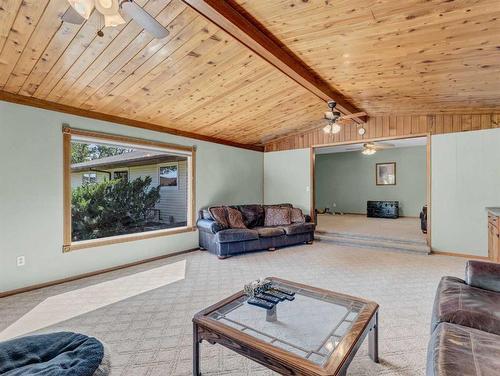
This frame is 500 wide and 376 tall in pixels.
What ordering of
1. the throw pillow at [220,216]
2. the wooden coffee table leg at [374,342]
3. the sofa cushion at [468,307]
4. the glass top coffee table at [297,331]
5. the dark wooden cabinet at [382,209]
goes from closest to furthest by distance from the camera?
the glass top coffee table at [297,331]
the sofa cushion at [468,307]
the wooden coffee table leg at [374,342]
the throw pillow at [220,216]
the dark wooden cabinet at [382,209]

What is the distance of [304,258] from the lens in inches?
185

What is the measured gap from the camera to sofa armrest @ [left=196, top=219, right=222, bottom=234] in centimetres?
481

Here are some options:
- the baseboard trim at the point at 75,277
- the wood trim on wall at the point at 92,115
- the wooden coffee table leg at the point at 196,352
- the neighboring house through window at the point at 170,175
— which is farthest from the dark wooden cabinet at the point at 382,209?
Answer: the wooden coffee table leg at the point at 196,352

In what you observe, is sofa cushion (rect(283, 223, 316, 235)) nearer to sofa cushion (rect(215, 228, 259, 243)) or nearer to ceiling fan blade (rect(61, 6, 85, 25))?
sofa cushion (rect(215, 228, 259, 243))

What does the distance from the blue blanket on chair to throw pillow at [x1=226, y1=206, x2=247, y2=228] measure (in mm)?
3894

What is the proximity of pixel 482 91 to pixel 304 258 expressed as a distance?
3.64m

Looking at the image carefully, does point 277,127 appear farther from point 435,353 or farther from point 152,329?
point 435,353

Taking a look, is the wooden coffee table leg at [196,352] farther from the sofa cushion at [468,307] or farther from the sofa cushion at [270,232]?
the sofa cushion at [270,232]

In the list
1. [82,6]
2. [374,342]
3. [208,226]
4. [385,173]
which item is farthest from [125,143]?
[385,173]

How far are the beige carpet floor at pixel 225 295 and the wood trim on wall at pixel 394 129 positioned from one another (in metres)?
2.41

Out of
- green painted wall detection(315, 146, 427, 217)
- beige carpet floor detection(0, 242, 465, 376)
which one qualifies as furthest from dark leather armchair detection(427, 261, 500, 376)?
green painted wall detection(315, 146, 427, 217)

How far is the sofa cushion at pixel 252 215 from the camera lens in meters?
5.76

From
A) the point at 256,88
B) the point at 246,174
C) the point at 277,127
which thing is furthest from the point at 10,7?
the point at 246,174

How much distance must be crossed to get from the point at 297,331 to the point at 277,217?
372 cm
